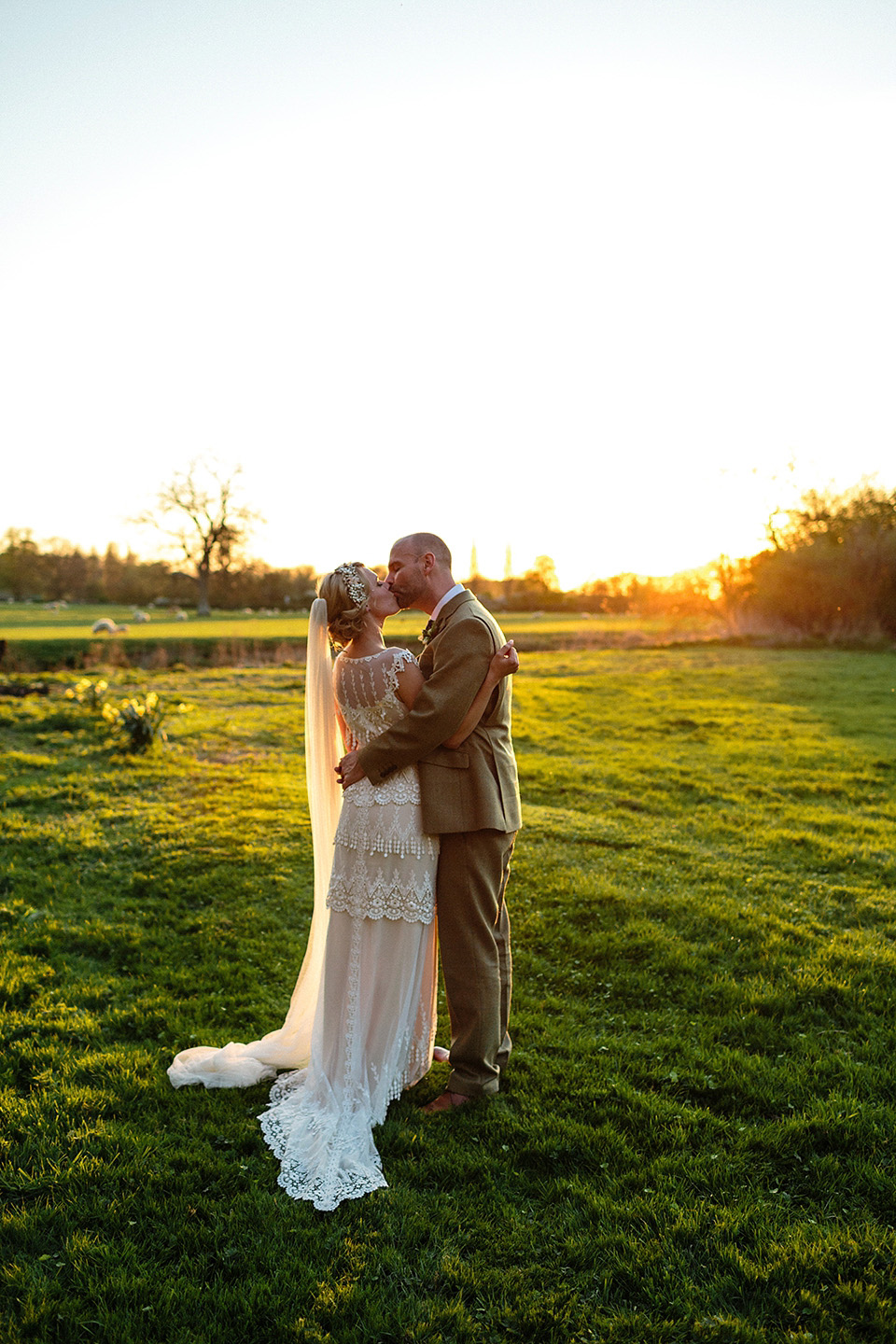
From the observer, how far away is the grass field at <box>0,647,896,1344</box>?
299cm

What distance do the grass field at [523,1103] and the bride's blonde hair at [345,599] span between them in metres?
2.56

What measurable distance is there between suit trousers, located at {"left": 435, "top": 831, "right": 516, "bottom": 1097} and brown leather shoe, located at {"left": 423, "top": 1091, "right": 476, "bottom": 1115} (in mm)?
27

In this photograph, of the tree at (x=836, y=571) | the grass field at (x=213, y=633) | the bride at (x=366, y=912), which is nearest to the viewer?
the bride at (x=366, y=912)

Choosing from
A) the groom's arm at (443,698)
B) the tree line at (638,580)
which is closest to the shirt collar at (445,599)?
the groom's arm at (443,698)

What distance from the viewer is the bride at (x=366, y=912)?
12.8ft

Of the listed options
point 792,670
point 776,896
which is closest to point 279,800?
point 776,896

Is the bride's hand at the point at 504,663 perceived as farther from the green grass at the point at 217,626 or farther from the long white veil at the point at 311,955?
the green grass at the point at 217,626

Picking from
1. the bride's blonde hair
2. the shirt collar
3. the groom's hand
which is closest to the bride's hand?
the shirt collar

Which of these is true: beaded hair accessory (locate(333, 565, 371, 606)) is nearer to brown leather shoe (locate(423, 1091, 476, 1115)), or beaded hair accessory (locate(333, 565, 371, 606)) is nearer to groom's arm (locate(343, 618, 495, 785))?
groom's arm (locate(343, 618, 495, 785))

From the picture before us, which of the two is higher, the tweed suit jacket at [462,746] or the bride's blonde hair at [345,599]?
the bride's blonde hair at [345,599]

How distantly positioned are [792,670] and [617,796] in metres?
15.3

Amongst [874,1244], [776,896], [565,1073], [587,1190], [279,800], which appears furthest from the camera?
[279,800]

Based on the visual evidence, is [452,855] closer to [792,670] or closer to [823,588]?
[792,670]

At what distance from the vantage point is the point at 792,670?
77.9ft
